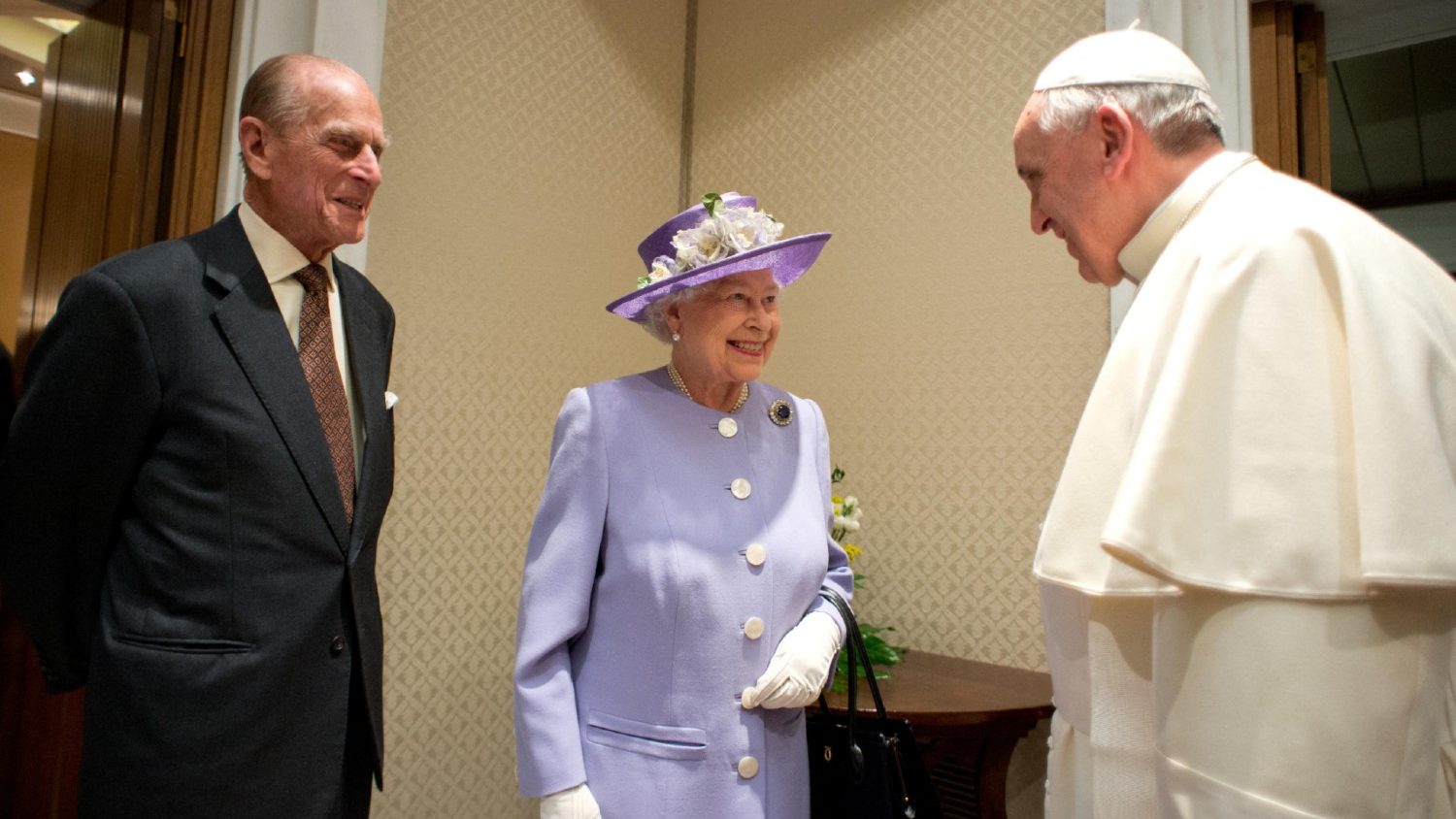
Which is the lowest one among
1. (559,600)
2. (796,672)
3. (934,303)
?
(796,672)

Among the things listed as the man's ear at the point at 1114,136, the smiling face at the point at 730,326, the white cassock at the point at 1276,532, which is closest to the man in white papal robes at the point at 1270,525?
the white cassock at the point at 1276,532

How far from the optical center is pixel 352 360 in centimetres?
158

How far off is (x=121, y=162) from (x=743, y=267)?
5.80ft

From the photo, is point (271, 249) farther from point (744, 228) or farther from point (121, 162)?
point (121, 162)

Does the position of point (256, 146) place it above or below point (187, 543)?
above

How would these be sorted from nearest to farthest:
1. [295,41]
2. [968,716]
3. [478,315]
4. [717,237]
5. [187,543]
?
[187,543] < [717,237] < [968,716] < [295,41] < [478,315]

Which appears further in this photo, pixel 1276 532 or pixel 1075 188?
pixel 1075 188

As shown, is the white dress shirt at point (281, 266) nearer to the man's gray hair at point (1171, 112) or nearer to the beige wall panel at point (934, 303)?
the man's gray hair at point (1171, 112)

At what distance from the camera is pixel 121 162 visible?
226 centimetres

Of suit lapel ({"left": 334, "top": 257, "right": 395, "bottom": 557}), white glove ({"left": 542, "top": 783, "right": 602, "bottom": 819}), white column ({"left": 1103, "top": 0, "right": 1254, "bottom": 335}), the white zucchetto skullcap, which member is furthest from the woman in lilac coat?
white column ({"left": 1103, "top": 0, "right": 1254, "bottom": 335})

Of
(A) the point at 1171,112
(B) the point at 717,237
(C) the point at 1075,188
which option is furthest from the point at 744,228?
(A) the point at 1171,112

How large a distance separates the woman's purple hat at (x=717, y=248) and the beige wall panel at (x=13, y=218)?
5.54 feet

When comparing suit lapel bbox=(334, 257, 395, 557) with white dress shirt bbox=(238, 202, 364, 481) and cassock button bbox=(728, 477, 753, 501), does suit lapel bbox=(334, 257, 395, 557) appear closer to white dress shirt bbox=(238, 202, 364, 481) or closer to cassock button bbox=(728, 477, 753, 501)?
white dress shirt bbox=(238, 202, 364, 481)

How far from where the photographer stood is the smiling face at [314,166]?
1513 millimetres
